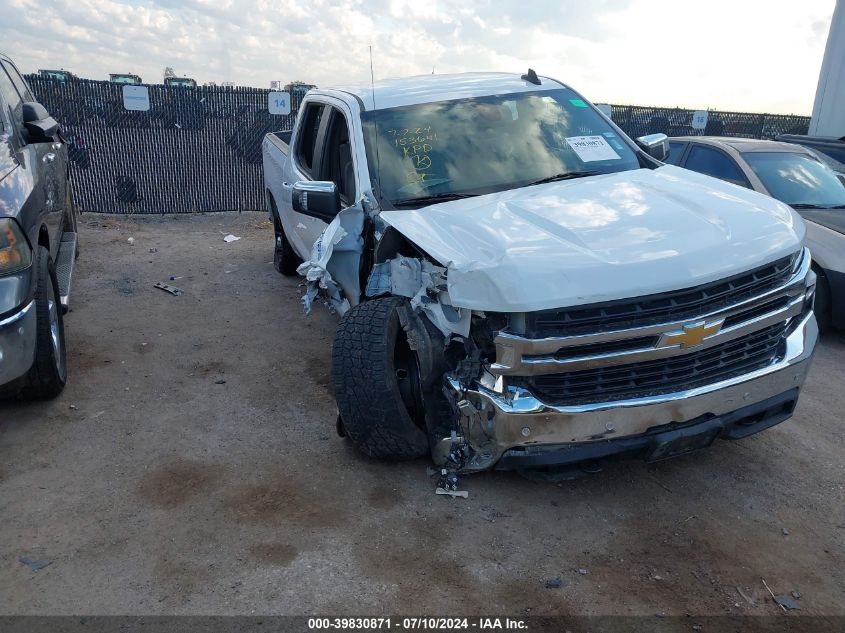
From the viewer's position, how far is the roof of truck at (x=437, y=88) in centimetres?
458

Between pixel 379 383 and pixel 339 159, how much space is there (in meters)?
2.05

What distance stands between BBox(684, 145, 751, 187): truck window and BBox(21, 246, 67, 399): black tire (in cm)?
598

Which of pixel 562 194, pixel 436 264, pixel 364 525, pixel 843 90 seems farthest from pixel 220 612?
pixel 843 90

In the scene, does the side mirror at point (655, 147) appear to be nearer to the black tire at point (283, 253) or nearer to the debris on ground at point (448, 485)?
the debris on ground at point (448, 485)

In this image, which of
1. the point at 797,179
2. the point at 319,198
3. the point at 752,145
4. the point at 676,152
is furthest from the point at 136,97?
the point at 797,179

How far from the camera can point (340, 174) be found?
4805 millimetres

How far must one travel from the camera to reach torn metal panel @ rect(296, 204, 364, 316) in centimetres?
393

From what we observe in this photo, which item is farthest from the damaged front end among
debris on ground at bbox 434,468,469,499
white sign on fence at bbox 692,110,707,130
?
white sign on fence at bbox 692,110,707,130

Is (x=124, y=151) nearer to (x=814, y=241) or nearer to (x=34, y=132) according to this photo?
(x=34, y=132)

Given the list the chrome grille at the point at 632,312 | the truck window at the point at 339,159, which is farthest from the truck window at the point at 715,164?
the chrome grille at the point at 632,312

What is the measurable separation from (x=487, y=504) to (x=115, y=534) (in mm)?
1762

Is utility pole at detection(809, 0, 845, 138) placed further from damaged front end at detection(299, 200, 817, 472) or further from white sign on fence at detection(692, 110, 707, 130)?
damaged front end at detection(299, 200, 817, 472)

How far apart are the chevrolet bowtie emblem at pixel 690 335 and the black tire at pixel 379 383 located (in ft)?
3.90

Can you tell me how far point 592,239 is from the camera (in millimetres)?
3113
